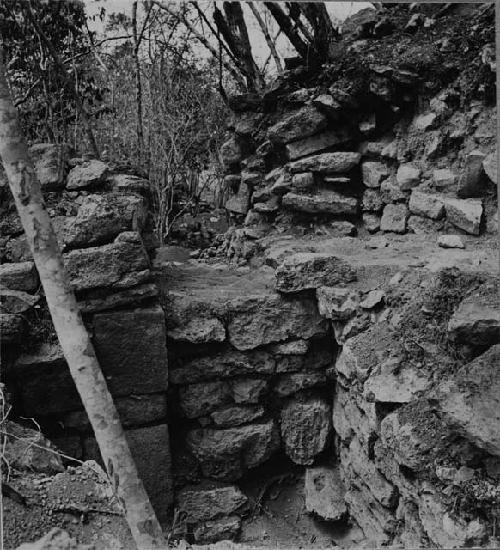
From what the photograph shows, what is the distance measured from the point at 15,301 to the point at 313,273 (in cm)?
257

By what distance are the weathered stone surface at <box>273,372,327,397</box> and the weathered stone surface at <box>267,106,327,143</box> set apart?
305cm

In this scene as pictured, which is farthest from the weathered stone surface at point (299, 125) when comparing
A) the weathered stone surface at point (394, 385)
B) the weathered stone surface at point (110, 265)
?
the weathered stone surface at point (394, 385)

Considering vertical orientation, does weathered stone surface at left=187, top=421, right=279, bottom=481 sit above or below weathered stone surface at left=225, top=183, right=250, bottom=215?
below

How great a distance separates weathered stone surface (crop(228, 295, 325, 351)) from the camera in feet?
16.9

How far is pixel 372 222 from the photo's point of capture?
21.5 feet

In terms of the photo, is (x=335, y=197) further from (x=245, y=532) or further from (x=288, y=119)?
(x=245, y=532)

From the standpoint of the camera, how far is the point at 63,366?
4.55 m

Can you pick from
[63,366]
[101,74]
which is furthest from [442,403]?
[101,74]

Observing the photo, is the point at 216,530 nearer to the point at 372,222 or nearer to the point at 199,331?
the point at 199,331

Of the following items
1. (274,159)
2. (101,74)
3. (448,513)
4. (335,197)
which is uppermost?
(101,74)

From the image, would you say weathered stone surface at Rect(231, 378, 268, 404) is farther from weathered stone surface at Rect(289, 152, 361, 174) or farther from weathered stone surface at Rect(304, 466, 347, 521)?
weathered stone surface at Rect(289, 152, 361, 174)

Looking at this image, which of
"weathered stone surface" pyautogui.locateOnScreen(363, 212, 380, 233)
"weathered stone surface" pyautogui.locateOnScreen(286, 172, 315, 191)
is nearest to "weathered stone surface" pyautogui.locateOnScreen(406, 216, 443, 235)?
"weathered stone surface" pyautogui.locateOnScreen(363, 212, 380, 233)

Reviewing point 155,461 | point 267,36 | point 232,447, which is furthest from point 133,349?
point 267,36

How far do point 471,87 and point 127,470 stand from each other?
4.87m
